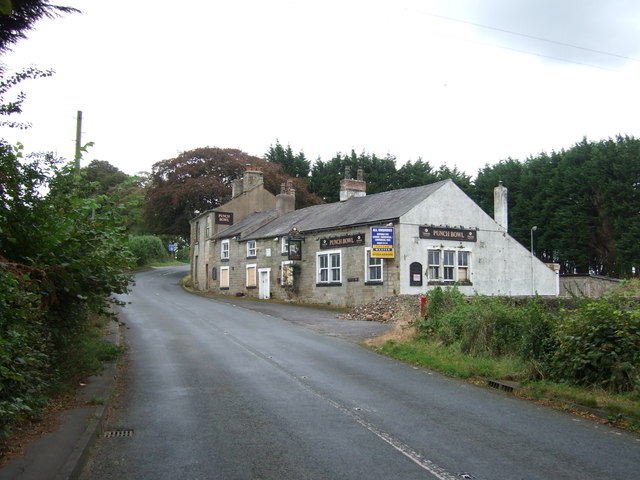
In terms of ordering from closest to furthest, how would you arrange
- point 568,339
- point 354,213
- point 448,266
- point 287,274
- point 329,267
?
point 568,339 < point 448,266 < point 329,267 < point 354,213 < point 287,274

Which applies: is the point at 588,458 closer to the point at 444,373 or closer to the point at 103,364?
the point at 444,373

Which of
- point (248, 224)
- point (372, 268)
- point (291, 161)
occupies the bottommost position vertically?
point (372, 268)

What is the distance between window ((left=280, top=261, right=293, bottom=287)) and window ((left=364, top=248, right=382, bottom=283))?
20.6 ft

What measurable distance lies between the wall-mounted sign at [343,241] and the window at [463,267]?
5.50 meters

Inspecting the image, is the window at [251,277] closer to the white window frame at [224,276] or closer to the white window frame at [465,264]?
the white window frame at [224,276]

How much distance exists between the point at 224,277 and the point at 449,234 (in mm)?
19692

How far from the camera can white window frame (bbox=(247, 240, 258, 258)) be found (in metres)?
39.5

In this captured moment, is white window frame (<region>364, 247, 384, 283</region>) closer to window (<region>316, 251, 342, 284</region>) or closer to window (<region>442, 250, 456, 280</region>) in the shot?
window (<region>316, 251, 342, 284</region>)

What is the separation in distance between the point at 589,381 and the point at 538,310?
2.06 meters

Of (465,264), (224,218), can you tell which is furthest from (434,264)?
(224,218)

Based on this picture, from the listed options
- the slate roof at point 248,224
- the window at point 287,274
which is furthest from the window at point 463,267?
the slate roof at point 248,224

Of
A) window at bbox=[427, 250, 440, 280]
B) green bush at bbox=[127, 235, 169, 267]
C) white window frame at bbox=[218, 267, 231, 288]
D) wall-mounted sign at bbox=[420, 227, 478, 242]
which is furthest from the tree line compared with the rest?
window at bbox=[427, 250, 440, 280]

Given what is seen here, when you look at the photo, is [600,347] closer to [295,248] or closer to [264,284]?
[295,248]

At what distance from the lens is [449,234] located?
30.5 m
